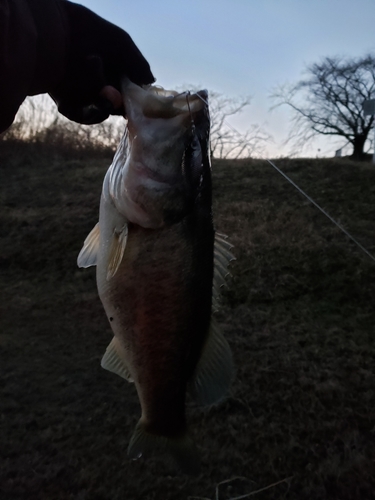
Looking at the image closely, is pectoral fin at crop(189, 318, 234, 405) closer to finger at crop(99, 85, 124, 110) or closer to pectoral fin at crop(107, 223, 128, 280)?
pectoral fin at crop(107, 223, 128, 280)

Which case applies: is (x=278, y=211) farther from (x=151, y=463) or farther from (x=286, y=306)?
(x=151, y=463)

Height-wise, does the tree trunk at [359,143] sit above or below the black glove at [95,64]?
above

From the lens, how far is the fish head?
66.8 inches

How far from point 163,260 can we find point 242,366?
10.2ft

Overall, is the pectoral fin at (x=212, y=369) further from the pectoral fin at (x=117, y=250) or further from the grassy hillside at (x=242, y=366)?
the grassy hillside at (x=242, y=366)

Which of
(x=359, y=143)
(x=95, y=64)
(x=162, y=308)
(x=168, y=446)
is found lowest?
(x=168, y=446)

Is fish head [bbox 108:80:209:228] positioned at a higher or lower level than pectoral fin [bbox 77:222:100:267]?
higher

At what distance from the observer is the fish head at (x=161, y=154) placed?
1.70 meters

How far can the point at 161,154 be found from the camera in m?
1.73

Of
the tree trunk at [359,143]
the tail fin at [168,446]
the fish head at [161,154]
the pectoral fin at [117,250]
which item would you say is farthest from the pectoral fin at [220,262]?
the tree trunk at [359,143]

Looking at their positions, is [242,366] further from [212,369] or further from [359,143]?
[359,143]

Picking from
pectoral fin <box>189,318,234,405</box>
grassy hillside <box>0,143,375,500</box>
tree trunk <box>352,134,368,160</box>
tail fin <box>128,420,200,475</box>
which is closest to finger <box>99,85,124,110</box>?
pectoral fin <box>189,318,234,405</box>

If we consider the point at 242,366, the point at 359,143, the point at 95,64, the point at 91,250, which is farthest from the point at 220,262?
the point at 359,143

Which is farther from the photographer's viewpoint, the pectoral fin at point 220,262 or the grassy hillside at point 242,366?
the grassy hillside at point 242,366
